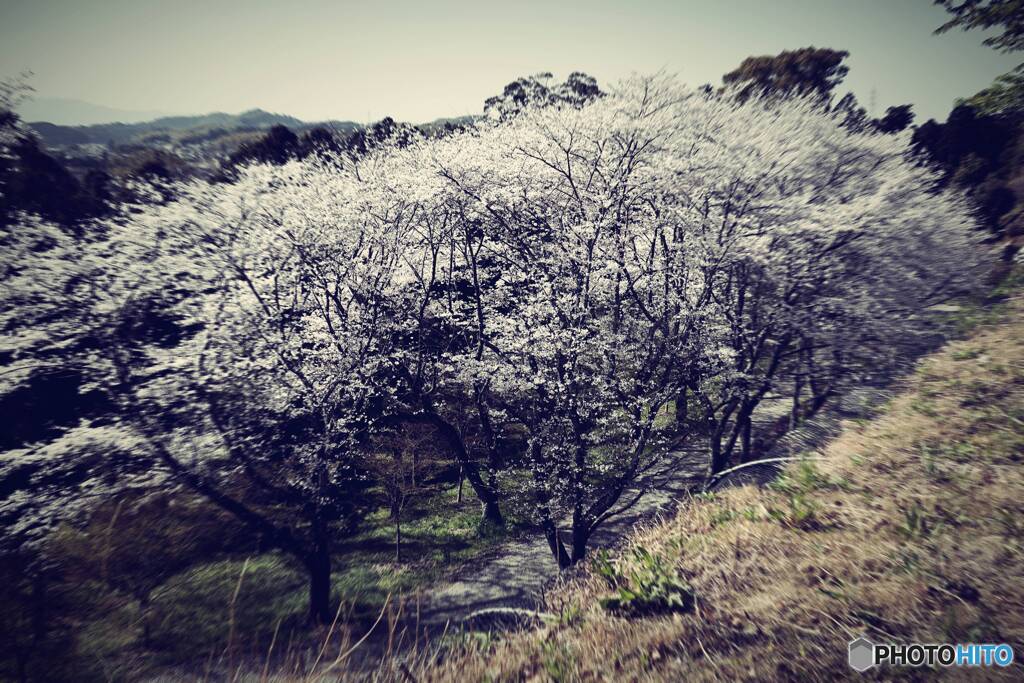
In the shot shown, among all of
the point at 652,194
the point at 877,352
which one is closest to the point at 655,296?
the point at 652,194

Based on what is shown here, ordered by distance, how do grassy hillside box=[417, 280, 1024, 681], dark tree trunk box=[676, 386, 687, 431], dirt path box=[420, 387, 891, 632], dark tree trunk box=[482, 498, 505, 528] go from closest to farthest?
grassy hillside box=[417, 280, 1024, 681], dirt path box=[420, 387, 891, 632], dark tree trunk box=[676, 386, 687, 431], dark tree trunk box=[482, 498, 505, 528]

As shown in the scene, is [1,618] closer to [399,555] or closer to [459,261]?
[399,555]

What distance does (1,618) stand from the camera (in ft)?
30.4

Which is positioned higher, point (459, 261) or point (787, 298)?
point (459, 261)

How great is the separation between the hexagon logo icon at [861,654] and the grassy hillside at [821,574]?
6 centimetres

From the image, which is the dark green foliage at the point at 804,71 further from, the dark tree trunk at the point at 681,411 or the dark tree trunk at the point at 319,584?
the dark tree trunk at the point at 319,584

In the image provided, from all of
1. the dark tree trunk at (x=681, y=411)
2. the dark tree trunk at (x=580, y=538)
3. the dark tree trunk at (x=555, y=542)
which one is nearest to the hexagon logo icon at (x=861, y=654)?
the dark tree trunk at (x=555, y=542)

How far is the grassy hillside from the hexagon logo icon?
0.06m

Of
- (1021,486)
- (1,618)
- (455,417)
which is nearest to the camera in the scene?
(1021,486)

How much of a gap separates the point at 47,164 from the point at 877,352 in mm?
27937

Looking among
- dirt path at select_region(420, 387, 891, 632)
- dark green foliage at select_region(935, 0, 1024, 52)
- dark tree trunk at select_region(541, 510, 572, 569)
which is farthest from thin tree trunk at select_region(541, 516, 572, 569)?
dark green foliage at select_region(935, 0, 1024, 52)

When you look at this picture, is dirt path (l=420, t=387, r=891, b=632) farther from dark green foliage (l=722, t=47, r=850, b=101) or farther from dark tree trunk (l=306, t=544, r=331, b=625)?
dark green foliage (l=722, t=47, r=850, b=101)

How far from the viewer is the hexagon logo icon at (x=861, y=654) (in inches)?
117

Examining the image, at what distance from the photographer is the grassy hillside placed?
322 centimetres
